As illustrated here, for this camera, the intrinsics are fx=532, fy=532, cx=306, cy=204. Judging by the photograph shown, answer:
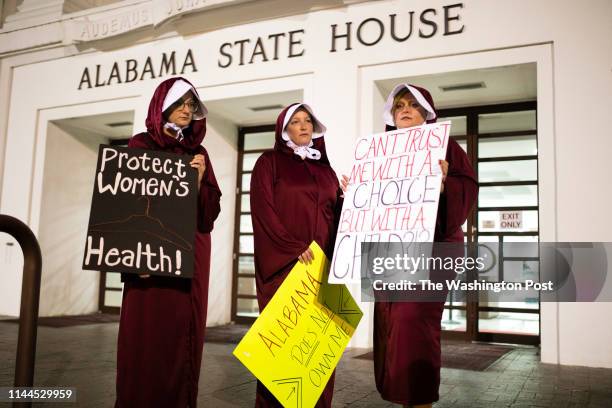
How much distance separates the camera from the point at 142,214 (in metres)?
2.47

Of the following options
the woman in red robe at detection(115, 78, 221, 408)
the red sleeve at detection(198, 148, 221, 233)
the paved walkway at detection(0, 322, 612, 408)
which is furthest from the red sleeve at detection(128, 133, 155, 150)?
the paved walkway at detection(0, 322, 612, 408)

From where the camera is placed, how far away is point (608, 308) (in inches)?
206

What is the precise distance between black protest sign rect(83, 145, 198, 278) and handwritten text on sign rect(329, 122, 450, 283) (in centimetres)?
73

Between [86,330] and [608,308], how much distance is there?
252 inches

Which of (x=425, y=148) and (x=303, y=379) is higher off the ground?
(x=425, y=148)

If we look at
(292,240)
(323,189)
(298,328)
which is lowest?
(298,328)

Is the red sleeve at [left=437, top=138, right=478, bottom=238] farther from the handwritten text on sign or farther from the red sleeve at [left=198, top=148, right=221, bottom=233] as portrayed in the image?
the red sleeve at [left=198, top=148, right=221, bottom=233]

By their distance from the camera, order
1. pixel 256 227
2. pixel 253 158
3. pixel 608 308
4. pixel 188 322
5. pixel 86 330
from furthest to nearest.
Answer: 1. pixel 253 158
2. pixel 86 330
3. pixel 608 308
4. pixel 256 227
5. pixel 188 322

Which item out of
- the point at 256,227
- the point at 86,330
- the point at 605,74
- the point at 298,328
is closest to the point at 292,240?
the point at 256,227

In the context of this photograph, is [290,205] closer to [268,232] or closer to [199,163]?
[268,232]

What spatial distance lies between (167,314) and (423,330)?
1.23 metres

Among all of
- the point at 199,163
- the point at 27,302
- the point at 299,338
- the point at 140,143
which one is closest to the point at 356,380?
the point at 299,338

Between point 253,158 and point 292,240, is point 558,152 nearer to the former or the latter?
point 292,240

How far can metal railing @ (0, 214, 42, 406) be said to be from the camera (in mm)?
1985
